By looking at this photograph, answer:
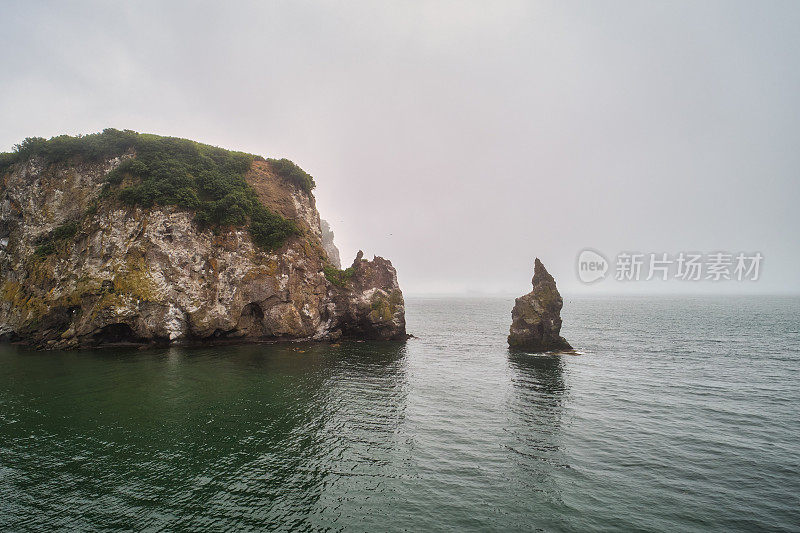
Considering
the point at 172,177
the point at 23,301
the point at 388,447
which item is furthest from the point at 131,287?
the point at 388,447

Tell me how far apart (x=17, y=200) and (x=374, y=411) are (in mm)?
65057

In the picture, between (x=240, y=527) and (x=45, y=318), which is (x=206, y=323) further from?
(x=240, y=527)

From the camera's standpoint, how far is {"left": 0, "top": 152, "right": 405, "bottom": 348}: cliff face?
45.3 m

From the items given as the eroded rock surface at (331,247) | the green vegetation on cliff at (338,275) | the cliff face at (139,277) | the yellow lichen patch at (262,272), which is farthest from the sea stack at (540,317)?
the eroded rock surface at (331,247)

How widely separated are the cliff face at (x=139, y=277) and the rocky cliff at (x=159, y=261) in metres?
0.16

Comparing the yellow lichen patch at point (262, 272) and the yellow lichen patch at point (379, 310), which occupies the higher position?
the yellow lichen patch at point (262, 272)

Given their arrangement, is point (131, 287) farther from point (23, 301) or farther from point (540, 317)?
point (540, 317)

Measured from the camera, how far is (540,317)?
50719 mm

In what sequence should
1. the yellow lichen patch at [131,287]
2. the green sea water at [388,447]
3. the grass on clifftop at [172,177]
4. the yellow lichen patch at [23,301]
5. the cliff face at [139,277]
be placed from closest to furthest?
the green sea water at [388,447] < the yellow lichen patch at [131,287] < the cliff face at [139,277] < the yellow lichen patch at [23,301] < the grass on clifftop at [172,177]

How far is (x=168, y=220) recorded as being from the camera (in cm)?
4841

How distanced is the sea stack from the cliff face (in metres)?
20.0

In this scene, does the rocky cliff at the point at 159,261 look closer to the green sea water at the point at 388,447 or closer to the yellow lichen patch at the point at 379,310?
the yellow lichen patch at the point at 379,310

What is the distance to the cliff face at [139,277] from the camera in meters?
45.3

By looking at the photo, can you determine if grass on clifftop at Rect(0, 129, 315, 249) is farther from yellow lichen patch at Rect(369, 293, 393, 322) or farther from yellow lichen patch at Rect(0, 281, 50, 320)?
yellow lichen patch at Rect(369, 293, 393, 322)
